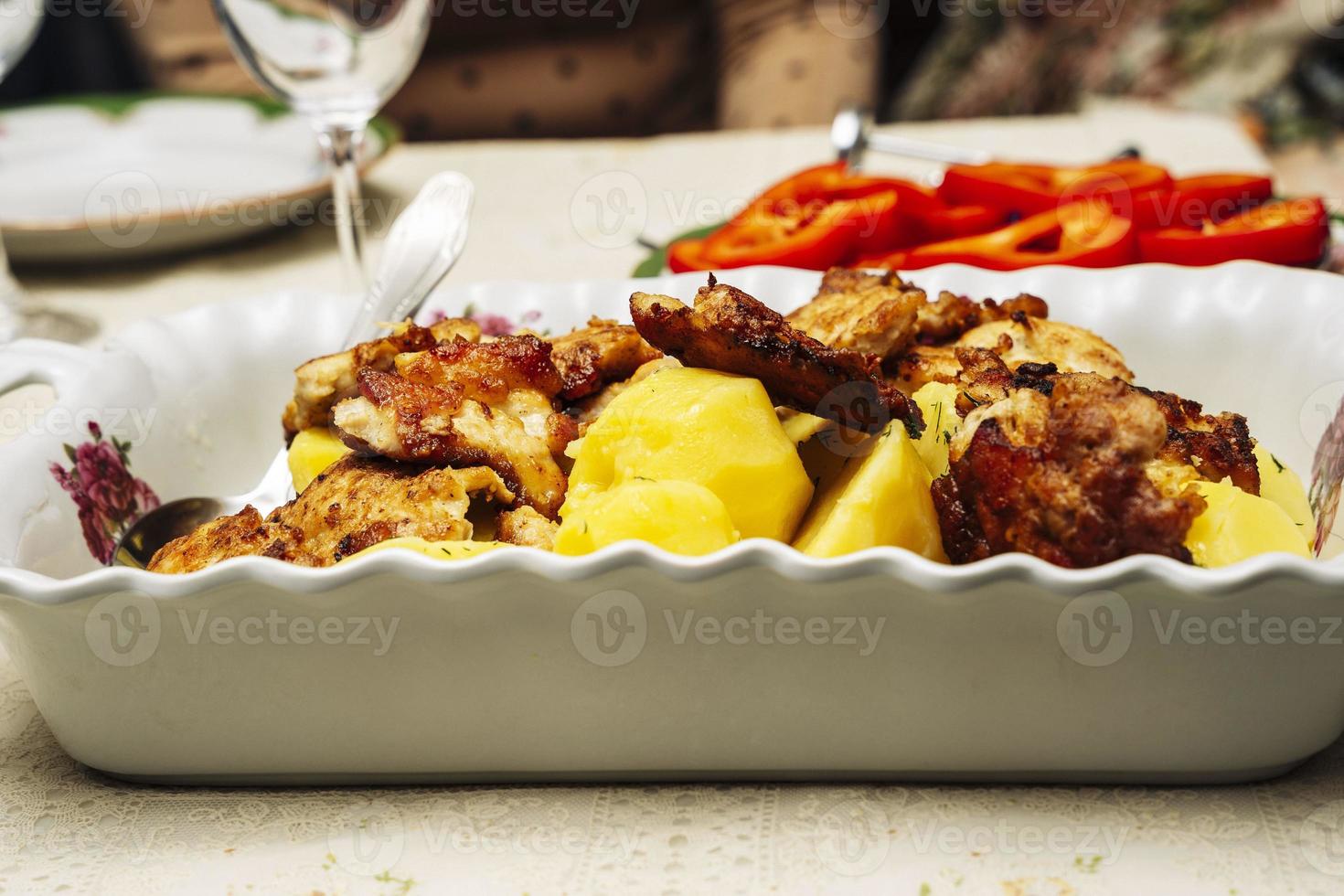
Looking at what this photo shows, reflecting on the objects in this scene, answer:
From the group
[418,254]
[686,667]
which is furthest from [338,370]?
[686,667]

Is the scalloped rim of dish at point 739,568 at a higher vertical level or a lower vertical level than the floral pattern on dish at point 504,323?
higher

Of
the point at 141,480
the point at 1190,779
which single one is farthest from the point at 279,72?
the point at 1190,779

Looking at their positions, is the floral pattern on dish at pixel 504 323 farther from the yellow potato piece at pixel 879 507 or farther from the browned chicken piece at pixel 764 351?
the yellow potato piece at pixel 879 507

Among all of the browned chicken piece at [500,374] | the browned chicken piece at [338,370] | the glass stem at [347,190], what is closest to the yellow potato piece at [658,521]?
the browned chicken piece at [500,374]

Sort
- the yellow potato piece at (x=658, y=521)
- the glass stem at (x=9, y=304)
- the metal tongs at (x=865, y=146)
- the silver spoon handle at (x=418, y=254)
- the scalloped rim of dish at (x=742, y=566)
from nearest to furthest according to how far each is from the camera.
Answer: the scalloped rim of dish at (x=742, y=566), the yellow potato piece at (x=658, y=521), the silver spoon handle at (x=418, y=254), the glass stem at (x=9, y=304), the metal tongs at (x=865, y=146)

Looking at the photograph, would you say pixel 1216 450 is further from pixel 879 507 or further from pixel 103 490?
pixel 103 490

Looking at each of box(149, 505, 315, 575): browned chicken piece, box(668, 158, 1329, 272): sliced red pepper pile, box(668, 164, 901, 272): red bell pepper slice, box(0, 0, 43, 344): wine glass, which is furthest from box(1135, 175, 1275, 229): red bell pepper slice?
box(0, 0, 43, 344): wine glass
